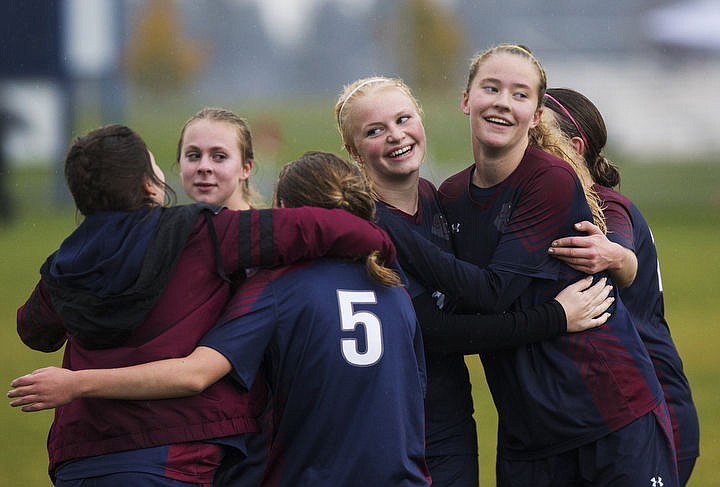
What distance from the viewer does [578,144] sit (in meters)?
3.33

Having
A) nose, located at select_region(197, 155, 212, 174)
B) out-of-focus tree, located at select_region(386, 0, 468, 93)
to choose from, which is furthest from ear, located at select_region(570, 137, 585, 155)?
out-of-focus tree, located at select_region(386, 0, 468, 93)

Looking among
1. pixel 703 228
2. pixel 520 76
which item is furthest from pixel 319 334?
pixel 703 228

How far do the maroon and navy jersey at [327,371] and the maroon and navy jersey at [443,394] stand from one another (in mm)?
507

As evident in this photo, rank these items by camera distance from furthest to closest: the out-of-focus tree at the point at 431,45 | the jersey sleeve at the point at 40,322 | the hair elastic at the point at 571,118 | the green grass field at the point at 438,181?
the out-of-focus tree at the point at 431,45 < the green grass field at the point at 438,181 < the hair elastic at the point at 571,118 < the jersey sleeve at the point at 40,322

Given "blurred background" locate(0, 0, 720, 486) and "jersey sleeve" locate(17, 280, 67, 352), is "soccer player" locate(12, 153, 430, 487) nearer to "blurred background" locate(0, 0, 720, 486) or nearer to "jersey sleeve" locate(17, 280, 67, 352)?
"jersey sleeve" locate(17, 280, 67, 352)

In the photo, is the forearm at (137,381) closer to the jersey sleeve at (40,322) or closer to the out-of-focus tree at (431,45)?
the jersey sleeve at (40,322)

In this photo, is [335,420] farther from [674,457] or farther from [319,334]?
[674,457]

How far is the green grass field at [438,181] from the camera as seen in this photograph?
6781 millimetres

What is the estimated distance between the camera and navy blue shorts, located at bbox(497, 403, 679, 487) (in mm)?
2857

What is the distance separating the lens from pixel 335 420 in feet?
8.24

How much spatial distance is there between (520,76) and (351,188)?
71cm

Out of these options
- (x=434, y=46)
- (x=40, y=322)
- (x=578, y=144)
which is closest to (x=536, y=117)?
(x=578, y=144)

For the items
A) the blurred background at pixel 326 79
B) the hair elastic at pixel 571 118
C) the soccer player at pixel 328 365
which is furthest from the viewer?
the blurred background at pixel 326 79

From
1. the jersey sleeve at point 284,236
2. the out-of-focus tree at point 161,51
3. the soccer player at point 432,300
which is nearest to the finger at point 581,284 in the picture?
the soccer player at point 432,300
